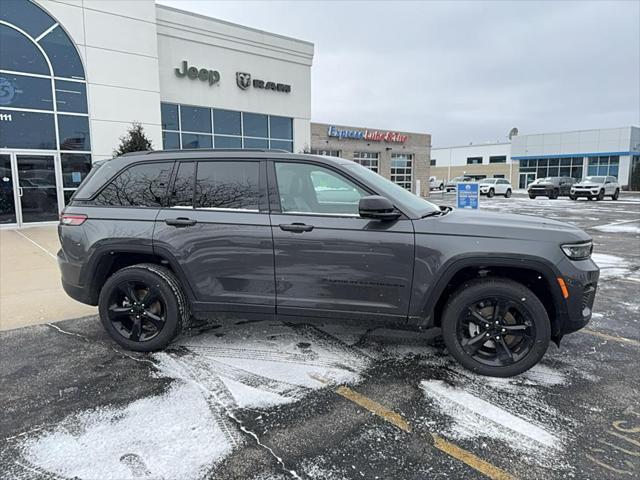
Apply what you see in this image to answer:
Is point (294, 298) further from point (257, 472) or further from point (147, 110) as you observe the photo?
point (147, 110)

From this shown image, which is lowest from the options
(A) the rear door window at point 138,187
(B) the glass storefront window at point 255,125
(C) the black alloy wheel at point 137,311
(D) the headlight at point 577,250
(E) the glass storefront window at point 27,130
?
(C) the black alloy wheel at point 137,311

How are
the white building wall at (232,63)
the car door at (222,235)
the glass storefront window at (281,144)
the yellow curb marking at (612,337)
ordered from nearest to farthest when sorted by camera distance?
the car door at (222,235) < the yellow curb marking at (612,337) < the white building wall at (232,63) < the glass storefront window at (281,144)

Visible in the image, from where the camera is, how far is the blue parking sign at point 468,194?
996 cm

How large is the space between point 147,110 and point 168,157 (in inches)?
500

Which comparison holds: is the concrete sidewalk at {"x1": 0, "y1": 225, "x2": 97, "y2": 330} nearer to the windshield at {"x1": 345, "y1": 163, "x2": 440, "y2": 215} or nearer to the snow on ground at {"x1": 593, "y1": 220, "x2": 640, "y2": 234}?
the windshield at {"x1": 345, "y1": 163, "x2": 440, "y2": 215}

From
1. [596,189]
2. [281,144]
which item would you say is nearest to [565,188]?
[596,189]

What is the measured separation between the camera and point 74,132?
1400 centimetres

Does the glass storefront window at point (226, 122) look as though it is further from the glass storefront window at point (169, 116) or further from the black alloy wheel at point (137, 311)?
the black alloy wheel at point (137, 311)

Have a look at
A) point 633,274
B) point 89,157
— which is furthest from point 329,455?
point 89,157

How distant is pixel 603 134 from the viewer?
155 feet

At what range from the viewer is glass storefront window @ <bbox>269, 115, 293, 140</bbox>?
2017cm

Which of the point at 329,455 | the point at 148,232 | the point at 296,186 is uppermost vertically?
the point at 296,186

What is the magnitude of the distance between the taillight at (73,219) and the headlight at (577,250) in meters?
4.18

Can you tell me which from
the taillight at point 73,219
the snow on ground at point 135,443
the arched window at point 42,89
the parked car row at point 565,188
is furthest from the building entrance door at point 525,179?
the snow on ground at point 135,443
